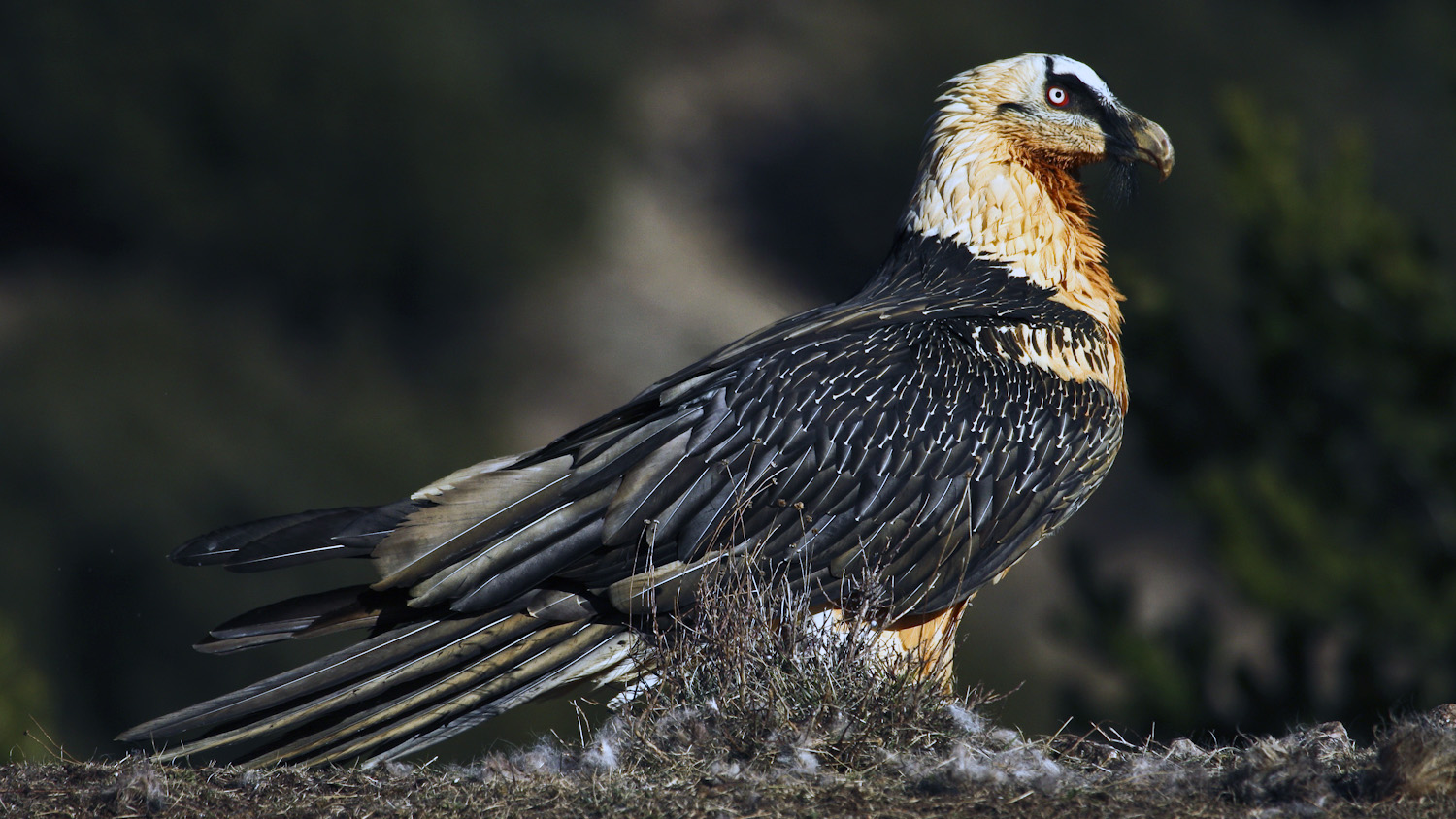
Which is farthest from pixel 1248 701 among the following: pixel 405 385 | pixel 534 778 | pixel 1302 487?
pixel 405 385

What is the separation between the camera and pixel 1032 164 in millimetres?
6094

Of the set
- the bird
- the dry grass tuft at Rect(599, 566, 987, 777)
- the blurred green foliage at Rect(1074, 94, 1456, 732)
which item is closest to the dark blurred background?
the blurred green foliage at Rect(1074, 94, 1456, 732)

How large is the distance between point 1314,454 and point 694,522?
27.6 ft

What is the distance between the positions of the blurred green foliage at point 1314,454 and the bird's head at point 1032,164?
5771 mm

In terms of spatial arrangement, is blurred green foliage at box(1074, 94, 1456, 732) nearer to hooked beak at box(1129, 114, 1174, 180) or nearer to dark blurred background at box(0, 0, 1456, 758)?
hooked beak at box(1129, 114, 1174, 180)

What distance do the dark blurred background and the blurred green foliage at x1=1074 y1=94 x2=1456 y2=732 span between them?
19.5ft

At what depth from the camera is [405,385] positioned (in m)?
32.2

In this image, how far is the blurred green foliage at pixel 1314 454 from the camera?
1109 cm

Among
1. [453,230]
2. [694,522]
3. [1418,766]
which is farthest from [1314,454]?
[453,230]

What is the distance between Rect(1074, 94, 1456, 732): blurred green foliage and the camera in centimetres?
1109

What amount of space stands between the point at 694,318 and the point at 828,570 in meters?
30.7

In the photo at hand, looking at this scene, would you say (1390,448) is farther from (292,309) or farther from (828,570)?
(292,309)

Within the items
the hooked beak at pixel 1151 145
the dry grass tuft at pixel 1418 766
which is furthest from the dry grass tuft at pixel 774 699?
the hooked beak at pixel 1151 145

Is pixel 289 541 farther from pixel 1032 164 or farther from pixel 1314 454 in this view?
pixel 1314 454
